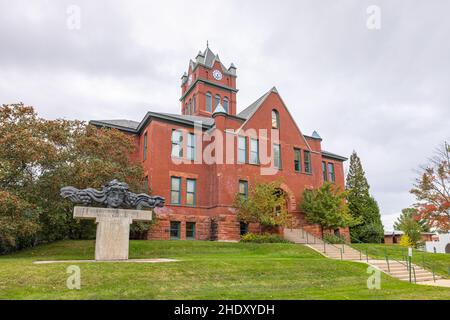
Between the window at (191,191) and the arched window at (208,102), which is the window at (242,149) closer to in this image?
the window at (191,191)

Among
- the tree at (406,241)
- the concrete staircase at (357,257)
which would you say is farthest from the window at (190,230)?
the tree at (406,241)

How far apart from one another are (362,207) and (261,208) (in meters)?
21.3

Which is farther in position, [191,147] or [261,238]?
[191,147]

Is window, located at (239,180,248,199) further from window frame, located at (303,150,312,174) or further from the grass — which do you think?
the grass

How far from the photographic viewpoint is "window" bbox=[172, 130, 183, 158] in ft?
95.2

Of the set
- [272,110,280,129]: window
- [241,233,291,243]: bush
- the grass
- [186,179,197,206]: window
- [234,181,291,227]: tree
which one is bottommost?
the grass

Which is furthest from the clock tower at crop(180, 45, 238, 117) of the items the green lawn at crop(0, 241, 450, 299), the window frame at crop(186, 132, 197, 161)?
the green lawn at crop(0, 241, 450, 299)

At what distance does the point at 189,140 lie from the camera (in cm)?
2991

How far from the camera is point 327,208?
30000 mm

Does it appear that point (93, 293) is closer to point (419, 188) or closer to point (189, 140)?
point (189, 140)

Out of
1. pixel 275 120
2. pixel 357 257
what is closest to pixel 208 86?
pixel 275 120

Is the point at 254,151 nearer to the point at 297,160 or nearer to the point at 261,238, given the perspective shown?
the point at 297,160
